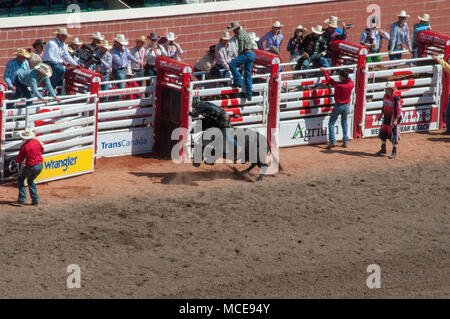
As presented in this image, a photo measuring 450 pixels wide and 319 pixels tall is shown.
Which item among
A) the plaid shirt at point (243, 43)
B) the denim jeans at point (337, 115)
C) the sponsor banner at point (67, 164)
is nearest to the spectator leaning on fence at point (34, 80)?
the sponsor banner at point (67, 164)

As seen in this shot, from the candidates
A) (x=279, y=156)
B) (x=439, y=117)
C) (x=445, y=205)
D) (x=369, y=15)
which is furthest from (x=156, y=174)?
(x=369, y=15)

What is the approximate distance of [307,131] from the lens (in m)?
20.0

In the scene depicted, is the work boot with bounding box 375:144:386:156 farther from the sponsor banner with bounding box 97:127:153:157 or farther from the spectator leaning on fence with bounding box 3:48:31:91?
the spectator leaning on fence with bounding box 3:48:31:91

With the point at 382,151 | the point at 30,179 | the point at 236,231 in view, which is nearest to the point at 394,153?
the point at 382,151

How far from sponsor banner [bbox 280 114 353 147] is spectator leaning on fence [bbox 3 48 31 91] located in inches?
224

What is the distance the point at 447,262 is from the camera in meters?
13.8

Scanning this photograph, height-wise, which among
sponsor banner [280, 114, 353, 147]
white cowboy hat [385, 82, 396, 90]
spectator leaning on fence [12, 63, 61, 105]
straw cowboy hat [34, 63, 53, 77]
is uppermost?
straw cowboy hat [34, 63, 53, 77]

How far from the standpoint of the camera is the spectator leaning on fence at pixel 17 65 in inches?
675

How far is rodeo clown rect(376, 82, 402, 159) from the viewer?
18906mm

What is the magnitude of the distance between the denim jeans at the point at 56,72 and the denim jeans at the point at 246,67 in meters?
3.49

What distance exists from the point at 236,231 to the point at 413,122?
7.81 metres

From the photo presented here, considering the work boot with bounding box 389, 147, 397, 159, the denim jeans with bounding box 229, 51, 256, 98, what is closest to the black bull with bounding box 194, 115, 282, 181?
the denim jeans with bounding box 229, 51, 256, 98

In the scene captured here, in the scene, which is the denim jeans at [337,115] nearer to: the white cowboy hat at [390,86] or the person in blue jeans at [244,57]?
the white cowboy hat at [390,86]
